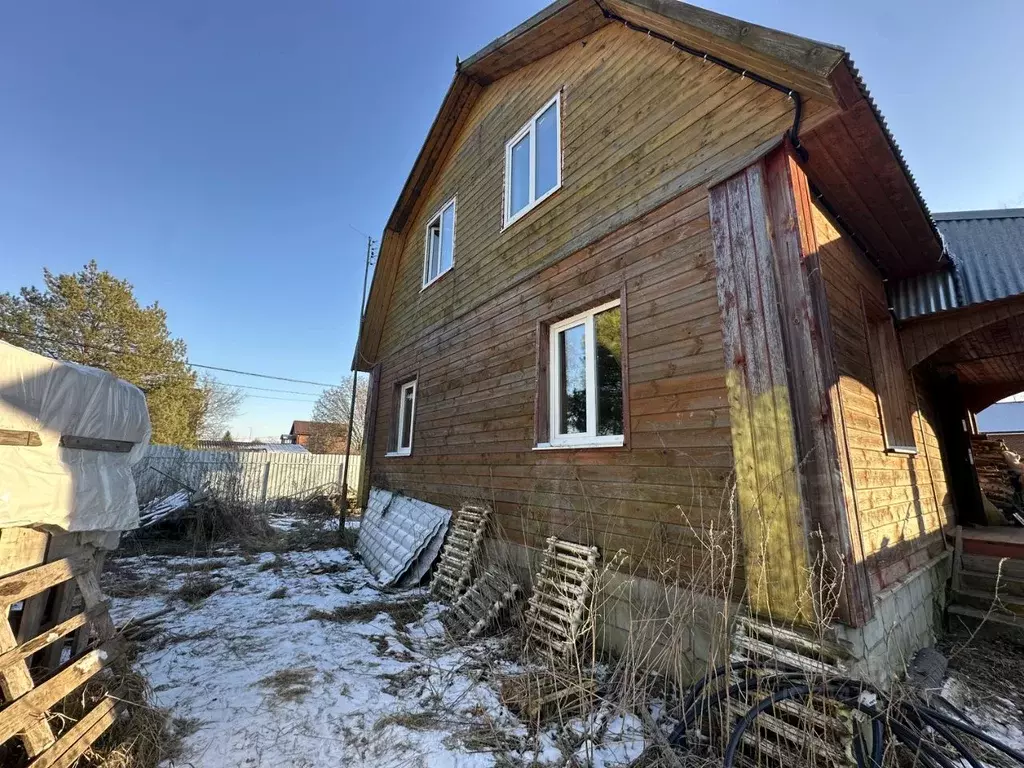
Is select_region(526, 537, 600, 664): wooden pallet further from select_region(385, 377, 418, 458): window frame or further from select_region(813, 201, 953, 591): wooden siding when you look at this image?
select_region(385, 377, 418, 458): window frame

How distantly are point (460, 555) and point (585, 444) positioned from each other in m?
2.38

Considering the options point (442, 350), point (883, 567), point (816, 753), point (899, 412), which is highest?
point (442, 350)

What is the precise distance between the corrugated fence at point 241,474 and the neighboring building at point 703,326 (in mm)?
9920

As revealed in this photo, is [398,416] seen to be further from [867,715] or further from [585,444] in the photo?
[867,715]

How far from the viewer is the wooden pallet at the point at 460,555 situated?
4688 millimetres

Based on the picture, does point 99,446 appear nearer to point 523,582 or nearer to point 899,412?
point 523,582

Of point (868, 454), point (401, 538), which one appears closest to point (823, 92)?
point (868, 454)

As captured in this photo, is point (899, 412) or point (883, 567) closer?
point (883, 567)

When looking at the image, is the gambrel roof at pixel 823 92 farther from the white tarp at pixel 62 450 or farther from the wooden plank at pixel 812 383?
the white tarp at pixel 62 450

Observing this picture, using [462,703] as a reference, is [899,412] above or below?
above

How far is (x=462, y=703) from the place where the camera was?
2.73 m

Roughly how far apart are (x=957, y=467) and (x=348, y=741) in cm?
928

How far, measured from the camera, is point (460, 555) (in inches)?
198

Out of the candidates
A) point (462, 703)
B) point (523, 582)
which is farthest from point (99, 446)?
point (523, 582)
